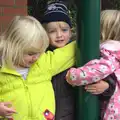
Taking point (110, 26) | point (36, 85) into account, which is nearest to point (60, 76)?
point (36, 85)

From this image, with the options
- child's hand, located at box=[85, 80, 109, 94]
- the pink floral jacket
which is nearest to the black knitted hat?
the pink floral jacket

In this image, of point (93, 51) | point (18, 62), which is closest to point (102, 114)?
point (93, 51)

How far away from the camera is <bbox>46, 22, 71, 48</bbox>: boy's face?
2.19m

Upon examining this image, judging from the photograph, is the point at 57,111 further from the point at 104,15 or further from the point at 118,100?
the point at 104,15

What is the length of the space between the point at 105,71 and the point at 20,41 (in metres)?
0.49

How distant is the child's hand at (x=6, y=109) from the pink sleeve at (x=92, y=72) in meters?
0.35

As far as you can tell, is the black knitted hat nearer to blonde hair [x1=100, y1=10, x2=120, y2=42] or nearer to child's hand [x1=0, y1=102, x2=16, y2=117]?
blonde hair [x1=100, y1=10, x2=120, y2=42]

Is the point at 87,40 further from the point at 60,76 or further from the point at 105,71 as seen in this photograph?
the point at 60,76

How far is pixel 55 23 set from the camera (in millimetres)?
2201

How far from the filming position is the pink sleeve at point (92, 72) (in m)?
1.99

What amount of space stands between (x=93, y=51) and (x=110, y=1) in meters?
4.35

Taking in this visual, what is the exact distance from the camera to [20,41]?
2092 mm

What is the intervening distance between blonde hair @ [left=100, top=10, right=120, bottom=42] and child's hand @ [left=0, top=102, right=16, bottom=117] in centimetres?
65

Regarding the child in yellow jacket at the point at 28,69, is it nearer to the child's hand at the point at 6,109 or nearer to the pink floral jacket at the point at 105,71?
the child's hand at the point at 6,109
